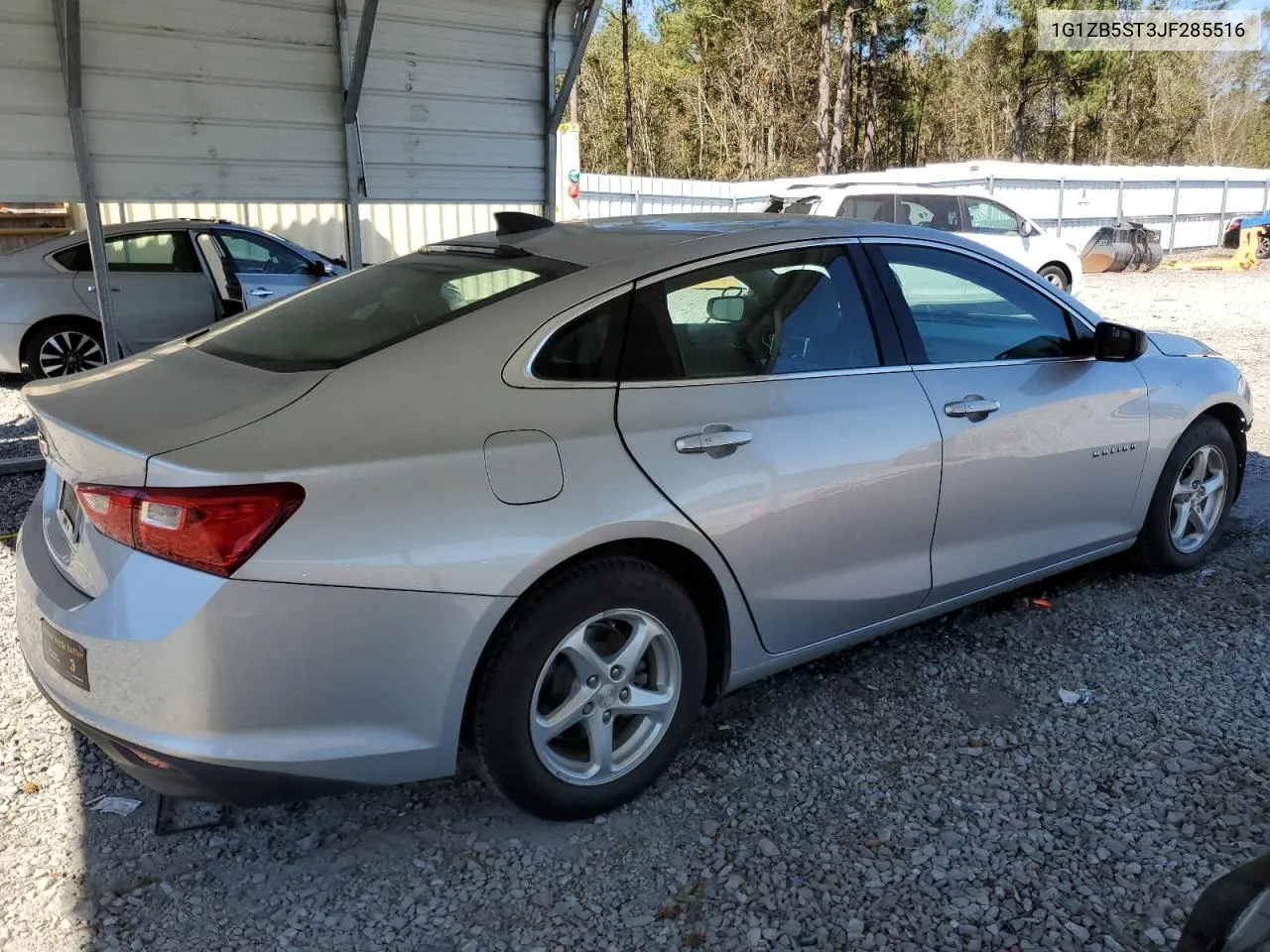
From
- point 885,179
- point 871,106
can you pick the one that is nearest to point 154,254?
point 885,179

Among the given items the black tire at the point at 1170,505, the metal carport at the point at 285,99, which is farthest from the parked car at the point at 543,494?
the metal carport at the point at 285,99

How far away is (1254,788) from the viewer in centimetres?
288

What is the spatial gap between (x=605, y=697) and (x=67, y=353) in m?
7.56

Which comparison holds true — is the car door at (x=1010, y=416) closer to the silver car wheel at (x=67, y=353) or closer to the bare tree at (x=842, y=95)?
the silver car wheel at (x=67, y=353)

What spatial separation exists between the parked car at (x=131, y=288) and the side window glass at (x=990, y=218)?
10.8 m

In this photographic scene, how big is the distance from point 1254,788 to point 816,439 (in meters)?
1.58

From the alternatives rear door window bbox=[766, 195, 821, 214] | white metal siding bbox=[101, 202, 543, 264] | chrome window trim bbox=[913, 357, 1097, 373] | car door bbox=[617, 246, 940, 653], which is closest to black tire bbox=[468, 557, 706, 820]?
car door bbox=[617, 246, 940, 653]

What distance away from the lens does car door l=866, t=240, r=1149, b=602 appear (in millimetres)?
3344

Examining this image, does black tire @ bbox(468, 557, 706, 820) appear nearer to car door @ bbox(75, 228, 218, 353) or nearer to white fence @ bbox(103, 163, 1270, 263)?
white fence @ bbox(103, 163, 1270, 263)

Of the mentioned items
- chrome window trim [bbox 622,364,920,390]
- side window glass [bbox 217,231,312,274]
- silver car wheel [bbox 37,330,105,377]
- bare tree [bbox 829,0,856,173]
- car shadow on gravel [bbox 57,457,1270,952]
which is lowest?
Result: car shadow on gravel [bbox 57,457,1270,952]

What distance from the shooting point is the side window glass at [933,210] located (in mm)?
14820

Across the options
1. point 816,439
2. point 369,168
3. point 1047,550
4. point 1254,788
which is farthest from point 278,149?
point 1254,788

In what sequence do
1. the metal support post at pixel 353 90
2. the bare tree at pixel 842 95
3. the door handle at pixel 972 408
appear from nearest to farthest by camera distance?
the door handle at pixel 972 408 < the metal support post at pixel 353 90 < the bare tree at pixel 842 95

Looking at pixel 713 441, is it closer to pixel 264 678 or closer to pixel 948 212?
pixel 264 678
